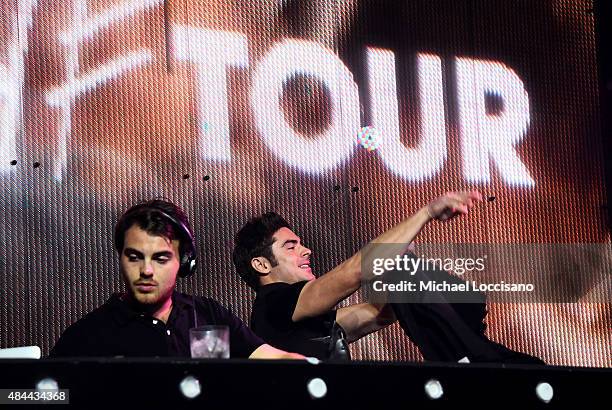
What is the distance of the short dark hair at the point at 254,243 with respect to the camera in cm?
251

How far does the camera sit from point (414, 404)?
46.3 inches

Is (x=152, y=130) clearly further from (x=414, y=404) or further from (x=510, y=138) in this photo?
(x=414, y=404)

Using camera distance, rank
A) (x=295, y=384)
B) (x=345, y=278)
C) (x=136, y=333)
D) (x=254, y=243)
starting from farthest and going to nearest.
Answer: (x=254, y=243)
(x=345, y=278)
(x=136, y=333)
(x=295, y=384)

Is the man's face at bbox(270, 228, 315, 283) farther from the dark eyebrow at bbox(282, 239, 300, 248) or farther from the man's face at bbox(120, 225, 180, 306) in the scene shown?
the man's face at bbox(120, 225, 180, 306)

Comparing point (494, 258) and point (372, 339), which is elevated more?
point (494, 258)

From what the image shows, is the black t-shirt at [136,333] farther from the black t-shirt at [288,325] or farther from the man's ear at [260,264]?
the man's ear at [260,264]

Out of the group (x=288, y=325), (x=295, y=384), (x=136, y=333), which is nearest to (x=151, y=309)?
(x=136, y=333)

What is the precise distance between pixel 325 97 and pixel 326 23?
0.26 m

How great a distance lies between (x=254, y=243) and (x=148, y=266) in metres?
0.55

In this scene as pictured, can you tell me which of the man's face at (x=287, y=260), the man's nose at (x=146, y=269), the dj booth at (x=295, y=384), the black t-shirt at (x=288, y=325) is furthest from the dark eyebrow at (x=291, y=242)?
the dj booth at (x=295, y=384)

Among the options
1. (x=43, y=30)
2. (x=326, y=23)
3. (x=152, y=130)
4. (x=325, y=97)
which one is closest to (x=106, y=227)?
(x=152, y=130)

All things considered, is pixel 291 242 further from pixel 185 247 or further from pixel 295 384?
pixel 295 384

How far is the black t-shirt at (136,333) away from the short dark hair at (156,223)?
0.50 feet

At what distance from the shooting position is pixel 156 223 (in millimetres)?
2057
